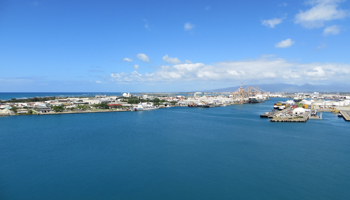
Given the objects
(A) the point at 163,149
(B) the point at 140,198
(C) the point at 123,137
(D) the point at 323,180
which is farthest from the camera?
(C) the point at 123,137

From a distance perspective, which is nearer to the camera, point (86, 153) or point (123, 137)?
point (86, 153)

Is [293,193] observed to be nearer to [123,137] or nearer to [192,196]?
[192,196]

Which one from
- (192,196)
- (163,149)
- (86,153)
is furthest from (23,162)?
(192,196)

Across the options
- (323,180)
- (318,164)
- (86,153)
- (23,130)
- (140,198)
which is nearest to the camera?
(140,198)

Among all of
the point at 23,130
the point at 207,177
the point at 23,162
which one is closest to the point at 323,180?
the point at 207,177

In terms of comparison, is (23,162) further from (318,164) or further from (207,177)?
(318,164)

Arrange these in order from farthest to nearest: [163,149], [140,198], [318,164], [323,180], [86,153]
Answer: [163,149]
[86,153]
[318,164]
[323,180]
[140,198]
